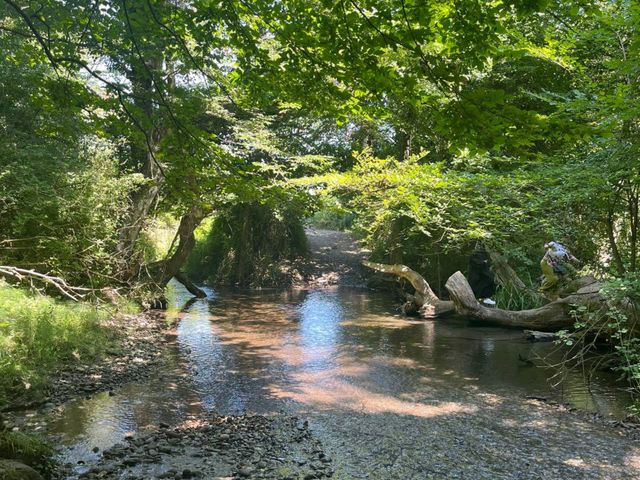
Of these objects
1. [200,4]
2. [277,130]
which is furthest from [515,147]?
[277,130]

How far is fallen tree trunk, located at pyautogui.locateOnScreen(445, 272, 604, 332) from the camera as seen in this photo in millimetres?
9102

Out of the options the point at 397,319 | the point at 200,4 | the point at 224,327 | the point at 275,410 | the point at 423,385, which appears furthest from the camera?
the point at 397,319

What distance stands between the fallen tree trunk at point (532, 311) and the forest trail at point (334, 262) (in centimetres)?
1033

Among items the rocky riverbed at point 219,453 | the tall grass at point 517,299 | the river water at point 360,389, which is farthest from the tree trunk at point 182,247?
the rocky riverbed at point 219,453

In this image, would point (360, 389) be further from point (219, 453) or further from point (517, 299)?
point (517, 299)

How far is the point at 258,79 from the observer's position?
15.9ft

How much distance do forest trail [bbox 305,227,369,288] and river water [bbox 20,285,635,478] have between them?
986cm

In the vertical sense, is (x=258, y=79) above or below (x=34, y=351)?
above

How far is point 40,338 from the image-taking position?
294 inches

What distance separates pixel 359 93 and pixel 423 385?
17.8ft

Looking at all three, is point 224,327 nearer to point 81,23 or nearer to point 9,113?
point 9,113

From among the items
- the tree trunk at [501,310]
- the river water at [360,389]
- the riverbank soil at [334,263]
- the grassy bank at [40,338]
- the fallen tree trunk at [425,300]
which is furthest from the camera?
the riverbank soil at [334,263]

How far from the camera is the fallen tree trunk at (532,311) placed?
9.10 meters

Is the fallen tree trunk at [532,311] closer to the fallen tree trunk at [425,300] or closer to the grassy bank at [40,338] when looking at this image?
the fallen tree trunk at [425,300]
